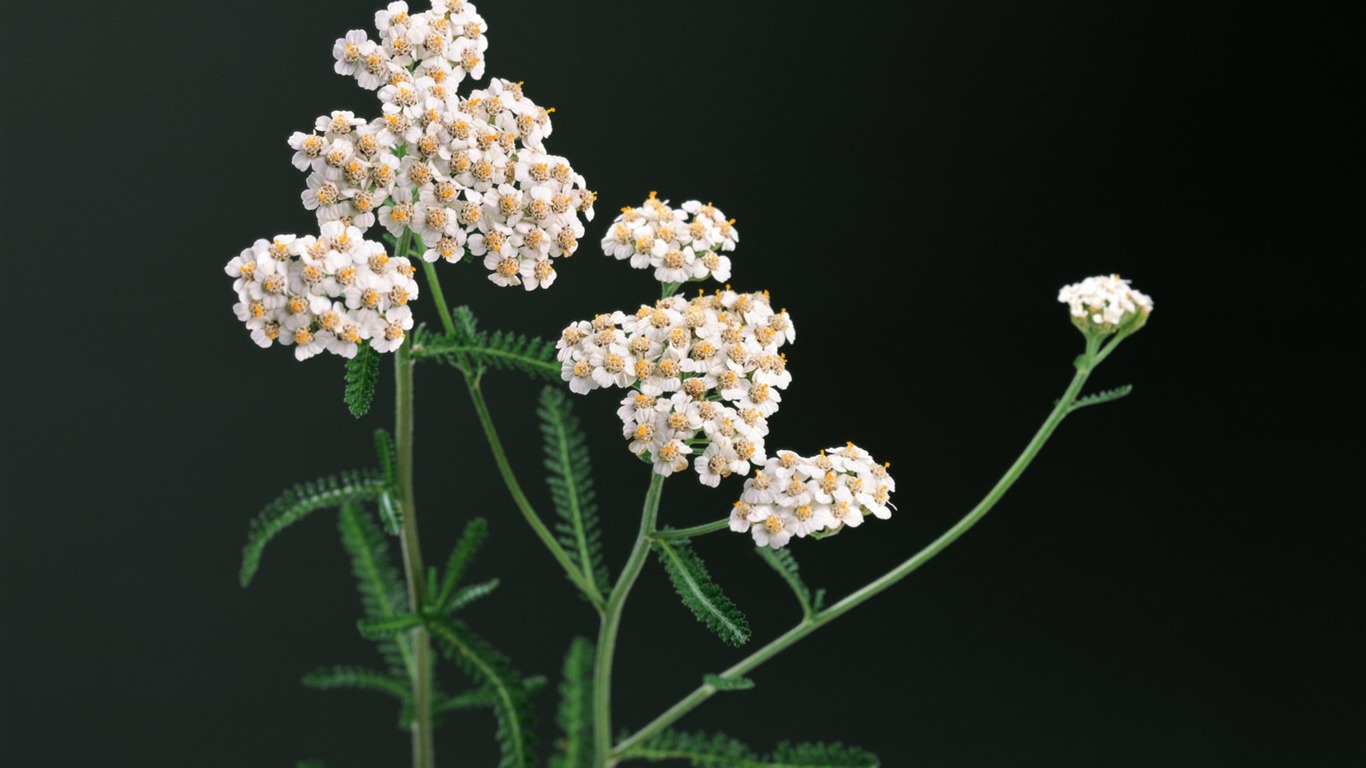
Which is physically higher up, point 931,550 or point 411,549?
point 411,549

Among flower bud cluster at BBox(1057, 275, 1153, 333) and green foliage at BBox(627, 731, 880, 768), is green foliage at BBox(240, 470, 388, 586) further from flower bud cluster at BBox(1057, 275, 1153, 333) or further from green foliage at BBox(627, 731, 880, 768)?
flower bud cluster at BBox(1057, 275, 1153, 333)

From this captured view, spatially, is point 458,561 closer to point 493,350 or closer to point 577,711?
point 493,350

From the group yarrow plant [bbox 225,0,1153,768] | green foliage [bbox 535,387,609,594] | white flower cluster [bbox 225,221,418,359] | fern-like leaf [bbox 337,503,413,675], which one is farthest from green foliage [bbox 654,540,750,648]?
fern-like leaf [bbox 337,503,413,675]

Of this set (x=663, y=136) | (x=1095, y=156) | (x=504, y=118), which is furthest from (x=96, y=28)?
(x=1095, y=156)

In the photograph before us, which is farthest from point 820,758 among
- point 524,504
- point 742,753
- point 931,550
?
point 524,504

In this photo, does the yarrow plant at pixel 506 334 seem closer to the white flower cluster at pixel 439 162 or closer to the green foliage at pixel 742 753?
the white flower cluster at pixel 439 162

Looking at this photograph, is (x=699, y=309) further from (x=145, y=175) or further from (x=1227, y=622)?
(x=1227, y=622)
